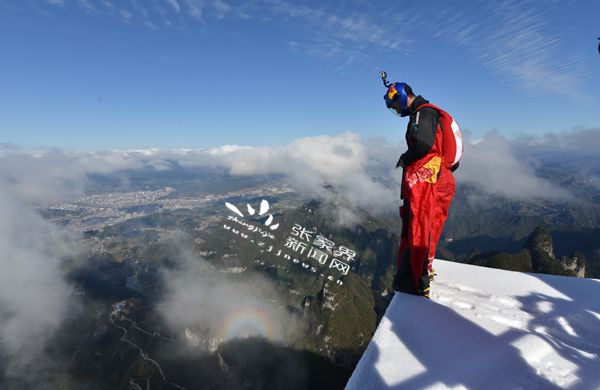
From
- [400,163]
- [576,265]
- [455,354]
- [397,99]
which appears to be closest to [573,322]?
[455,354]

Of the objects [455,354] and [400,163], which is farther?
[400,163]

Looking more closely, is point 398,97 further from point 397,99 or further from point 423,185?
point 423,185

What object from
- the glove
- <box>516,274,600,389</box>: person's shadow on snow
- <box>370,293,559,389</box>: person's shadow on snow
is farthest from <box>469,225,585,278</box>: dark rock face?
<box>370,293,559,389</box>: person's shadow on snow

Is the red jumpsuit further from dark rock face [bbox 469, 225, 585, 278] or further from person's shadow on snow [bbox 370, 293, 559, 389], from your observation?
dark rock face [bbox 469, 225, 585, 278]

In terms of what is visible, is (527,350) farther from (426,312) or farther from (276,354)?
(276,354)

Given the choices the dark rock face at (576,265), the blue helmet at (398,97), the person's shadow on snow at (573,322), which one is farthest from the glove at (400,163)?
the dark rock face at (576,265)

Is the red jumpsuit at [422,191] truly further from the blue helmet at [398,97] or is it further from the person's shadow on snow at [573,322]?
the person's shadow on snow at [573,322]

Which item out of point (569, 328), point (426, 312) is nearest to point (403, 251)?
point (426, 312)
